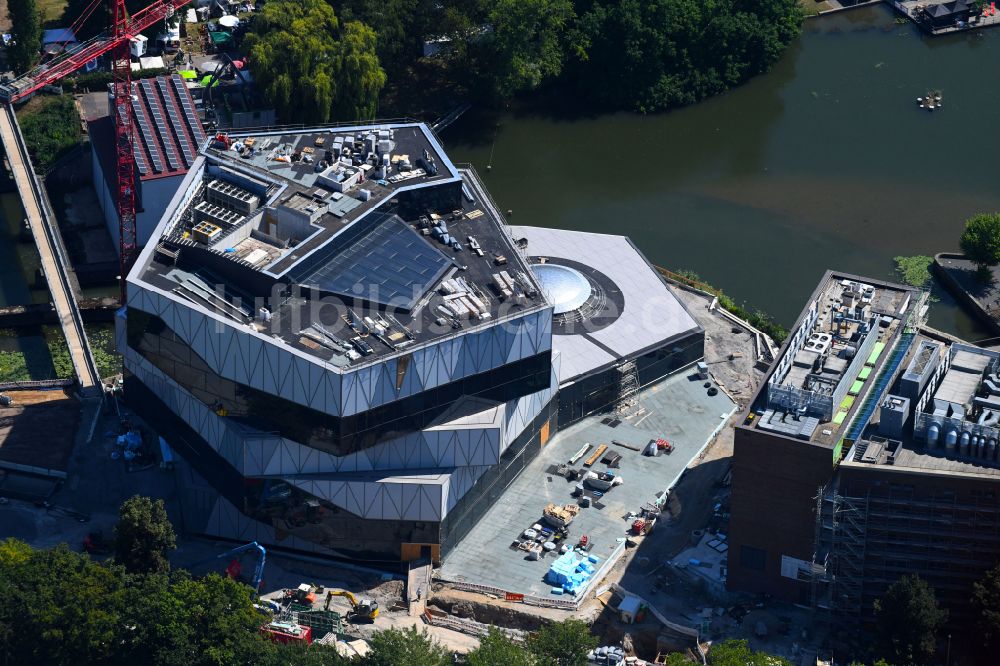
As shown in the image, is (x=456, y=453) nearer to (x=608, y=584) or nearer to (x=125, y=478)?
(x=608, y=584)

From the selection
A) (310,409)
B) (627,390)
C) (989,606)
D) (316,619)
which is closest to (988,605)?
(989,606)

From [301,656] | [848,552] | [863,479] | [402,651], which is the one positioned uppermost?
[863,479]

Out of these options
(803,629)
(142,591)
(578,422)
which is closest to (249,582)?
(142,591)

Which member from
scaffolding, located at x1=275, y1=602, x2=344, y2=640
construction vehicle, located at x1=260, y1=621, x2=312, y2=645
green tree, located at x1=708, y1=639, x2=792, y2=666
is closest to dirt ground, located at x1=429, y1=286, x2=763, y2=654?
green tree, located at x1=708, y1=639, x2=792, y2=666

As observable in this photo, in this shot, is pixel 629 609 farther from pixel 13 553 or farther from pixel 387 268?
pixel 13 553

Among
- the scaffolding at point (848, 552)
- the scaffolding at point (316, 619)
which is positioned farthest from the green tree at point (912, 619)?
the scaffolding at point (316, 619)

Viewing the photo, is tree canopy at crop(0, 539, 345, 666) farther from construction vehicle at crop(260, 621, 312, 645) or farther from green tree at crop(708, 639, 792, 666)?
green tree at crop(708, 639, 792, 666)
